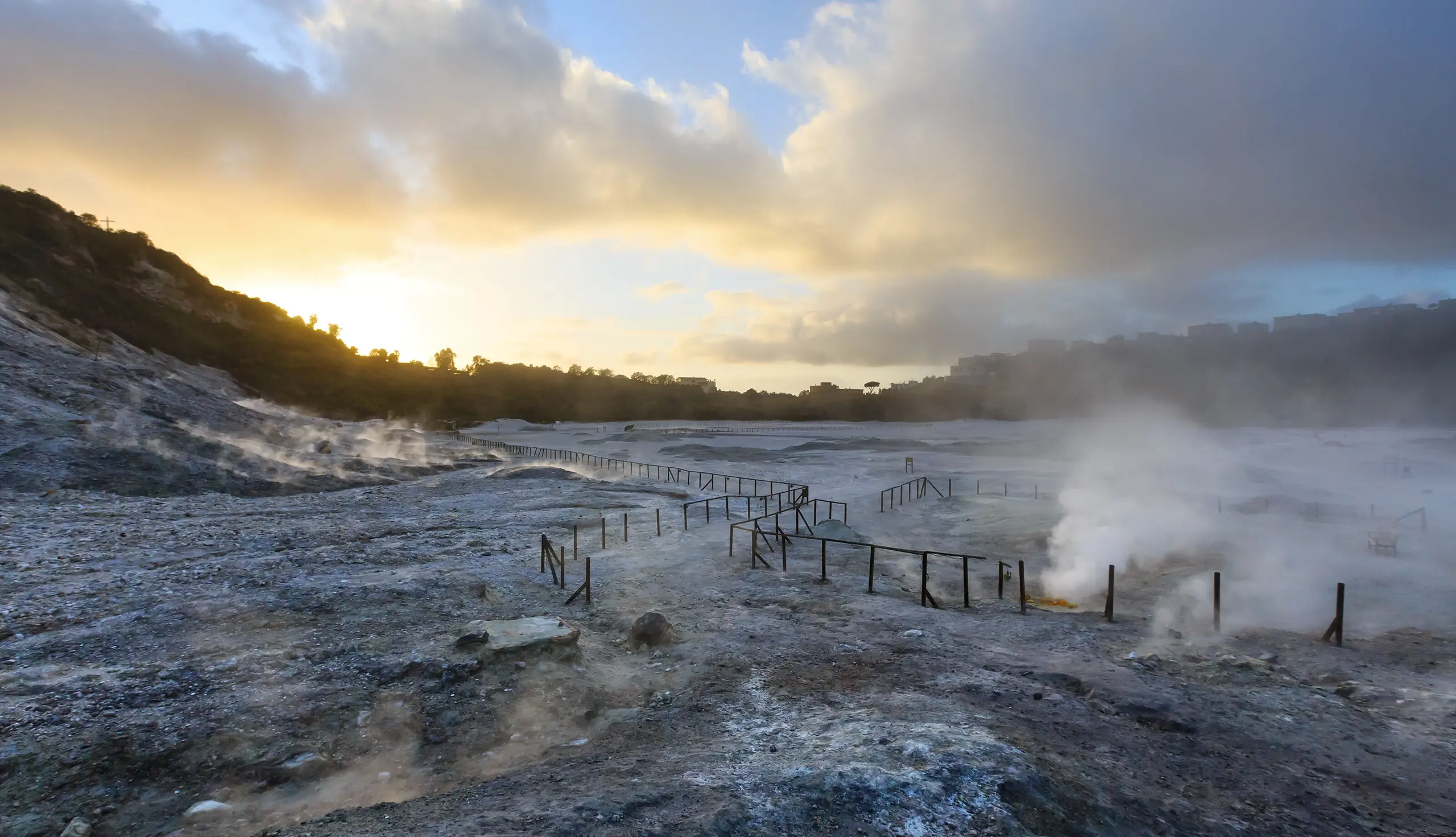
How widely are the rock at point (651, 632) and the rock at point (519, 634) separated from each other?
3.60ft

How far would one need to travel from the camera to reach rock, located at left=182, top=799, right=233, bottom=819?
5676 millimetres

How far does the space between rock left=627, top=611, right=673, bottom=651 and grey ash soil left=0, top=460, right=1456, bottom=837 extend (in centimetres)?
28

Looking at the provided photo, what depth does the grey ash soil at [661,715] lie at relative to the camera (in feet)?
18.7

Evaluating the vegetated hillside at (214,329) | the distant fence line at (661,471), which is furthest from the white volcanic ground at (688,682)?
the vegetated hillside at (214,329)

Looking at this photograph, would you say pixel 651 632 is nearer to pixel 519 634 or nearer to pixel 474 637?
pixel 519 634

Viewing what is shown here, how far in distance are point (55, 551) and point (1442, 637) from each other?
2700 centimetres

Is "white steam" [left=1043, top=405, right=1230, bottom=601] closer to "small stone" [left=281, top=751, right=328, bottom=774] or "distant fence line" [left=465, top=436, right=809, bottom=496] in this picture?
"distant fence line" [left=465, top=436, right=809, bottom=496]

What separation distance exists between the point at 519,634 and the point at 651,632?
2.22 m

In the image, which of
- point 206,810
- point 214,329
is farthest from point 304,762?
point 214,329

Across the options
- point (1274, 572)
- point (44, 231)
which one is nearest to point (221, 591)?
point (1274, 572)

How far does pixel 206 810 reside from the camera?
226 inches

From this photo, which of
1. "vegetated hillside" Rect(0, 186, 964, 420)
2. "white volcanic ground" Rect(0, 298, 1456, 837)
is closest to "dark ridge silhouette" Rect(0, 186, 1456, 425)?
"vegetated hillside" Rect(0, 186, 964, 420)

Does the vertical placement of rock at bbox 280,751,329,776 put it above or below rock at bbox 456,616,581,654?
below

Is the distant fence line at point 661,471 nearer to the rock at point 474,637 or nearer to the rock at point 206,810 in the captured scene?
the rock at point 474,637
